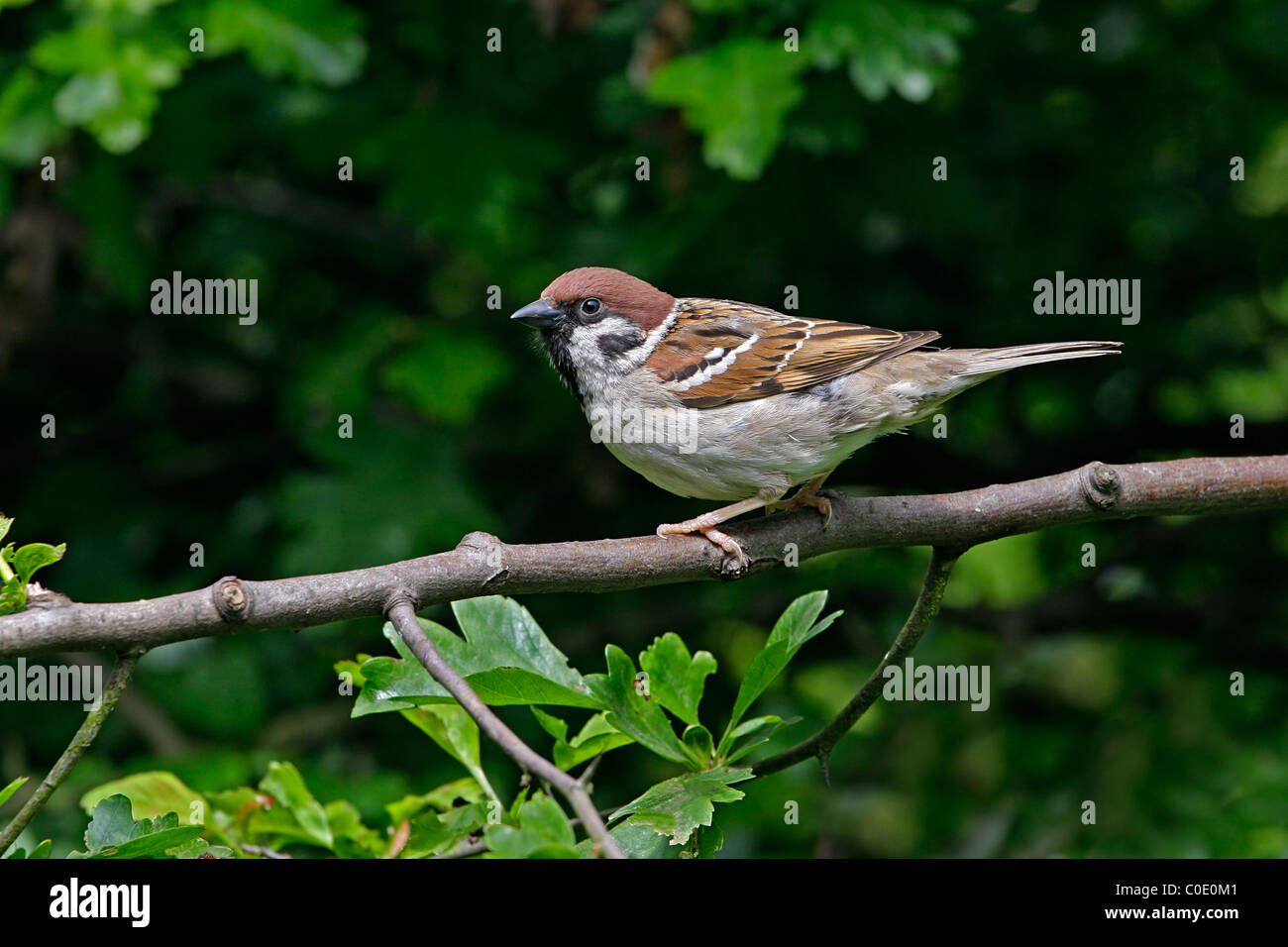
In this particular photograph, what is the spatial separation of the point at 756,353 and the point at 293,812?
2079 millimetres

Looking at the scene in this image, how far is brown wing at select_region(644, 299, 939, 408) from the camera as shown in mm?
4105

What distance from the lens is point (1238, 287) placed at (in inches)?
225

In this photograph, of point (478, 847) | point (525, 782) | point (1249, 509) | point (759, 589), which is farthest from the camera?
point (759, 589)

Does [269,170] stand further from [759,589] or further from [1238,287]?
[1238,287]

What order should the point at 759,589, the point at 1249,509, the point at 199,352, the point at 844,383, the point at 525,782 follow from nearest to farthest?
the point at 525,782 → the point at 1249,509 → the point at 844,383 → the point at 759,589 → the point at 199,352

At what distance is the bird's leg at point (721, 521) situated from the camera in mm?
3088

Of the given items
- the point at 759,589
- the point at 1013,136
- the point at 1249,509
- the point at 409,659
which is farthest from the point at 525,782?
the point at 1013,136

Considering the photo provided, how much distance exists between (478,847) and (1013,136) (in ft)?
13.1

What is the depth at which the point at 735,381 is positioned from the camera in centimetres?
414
